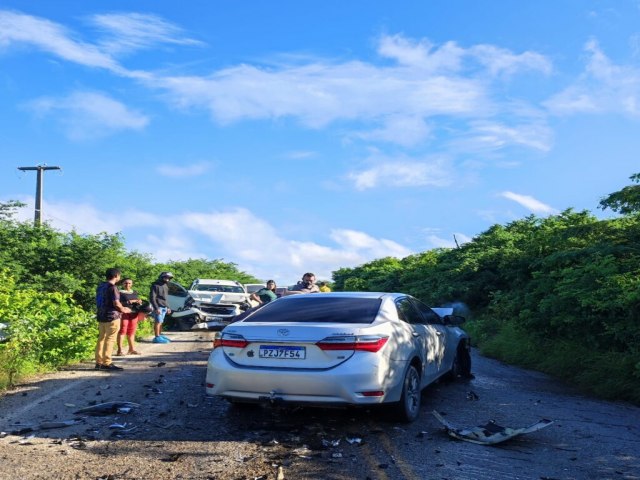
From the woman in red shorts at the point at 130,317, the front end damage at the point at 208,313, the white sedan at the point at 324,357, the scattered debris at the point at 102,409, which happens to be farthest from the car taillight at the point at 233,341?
the front end damage at the point at 208,313

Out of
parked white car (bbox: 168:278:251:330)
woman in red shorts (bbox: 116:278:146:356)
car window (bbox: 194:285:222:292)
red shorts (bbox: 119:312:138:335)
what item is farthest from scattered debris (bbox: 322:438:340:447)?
car window (bbox: 194:285:222:292)

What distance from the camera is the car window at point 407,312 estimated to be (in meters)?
6.63

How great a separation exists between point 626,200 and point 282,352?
9.27 metres

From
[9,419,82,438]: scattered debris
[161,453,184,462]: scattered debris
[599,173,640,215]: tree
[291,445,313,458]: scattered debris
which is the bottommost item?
[291,445,313,458]: scattered debris

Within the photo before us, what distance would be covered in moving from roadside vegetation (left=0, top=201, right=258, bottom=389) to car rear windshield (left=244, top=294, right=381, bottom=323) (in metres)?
4.13

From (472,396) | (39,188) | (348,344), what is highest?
(39,188)

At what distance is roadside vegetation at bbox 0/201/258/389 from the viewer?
9133 mm

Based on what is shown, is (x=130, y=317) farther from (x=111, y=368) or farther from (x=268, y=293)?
(x=268, y=293)

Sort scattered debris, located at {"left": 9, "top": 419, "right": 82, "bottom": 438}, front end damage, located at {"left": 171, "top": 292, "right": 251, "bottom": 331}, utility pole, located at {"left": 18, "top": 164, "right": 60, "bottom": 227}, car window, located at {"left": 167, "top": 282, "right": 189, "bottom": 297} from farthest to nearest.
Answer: utility pole, located at {"left": 18, "top": 164, "right": 60, "bottom": 227}
car window, located at {"left": 167, "top": 282, "right": 189, "bottom": 297}
front end damage, located at {"left": 171, "top": 292, "right": 251, "bottom": 331}
scattered debris, located at {"left": 9, "top": 419, "right": 82, "bottom": 438}

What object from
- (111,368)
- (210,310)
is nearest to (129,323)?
(111,368)

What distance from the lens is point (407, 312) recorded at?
694cm

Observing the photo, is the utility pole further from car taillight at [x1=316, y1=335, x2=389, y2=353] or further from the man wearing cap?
car taillight at [x1=316, y1=335, x2=389, y2=353]

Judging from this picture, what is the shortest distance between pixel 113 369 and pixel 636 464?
25.4ft

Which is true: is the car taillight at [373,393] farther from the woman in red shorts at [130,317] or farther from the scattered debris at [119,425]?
the woman in red shorts at [130,317]
